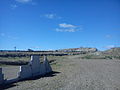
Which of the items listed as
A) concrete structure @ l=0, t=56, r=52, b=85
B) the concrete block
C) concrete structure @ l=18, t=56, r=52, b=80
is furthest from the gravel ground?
concrete structure @ l=18, t=56, r=52, b=80

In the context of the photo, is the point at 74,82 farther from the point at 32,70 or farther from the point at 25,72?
the point at 32,70

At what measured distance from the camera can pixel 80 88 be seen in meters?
12.8

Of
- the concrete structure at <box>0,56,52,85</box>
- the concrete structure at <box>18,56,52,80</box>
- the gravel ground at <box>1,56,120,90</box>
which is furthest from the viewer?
the concrete structure at <box>18,56,52,80</box>

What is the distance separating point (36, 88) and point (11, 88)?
1.48 metres

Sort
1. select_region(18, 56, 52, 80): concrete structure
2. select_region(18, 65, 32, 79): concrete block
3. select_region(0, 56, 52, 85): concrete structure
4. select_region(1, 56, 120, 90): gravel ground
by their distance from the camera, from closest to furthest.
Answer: select_region(1, 56, 120, 90): gravel ground, select_region(0, 56, 52, 85): concrete structure, select_region(18, 65, 32, 79): concrete block, select_region(18, 56, 52, 80): concrete structure

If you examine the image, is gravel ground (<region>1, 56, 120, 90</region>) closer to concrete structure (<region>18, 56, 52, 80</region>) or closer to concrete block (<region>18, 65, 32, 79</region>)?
concrete block (<region>18, 65, 32, 79</region>)

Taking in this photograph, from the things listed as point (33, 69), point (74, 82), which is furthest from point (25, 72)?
point (74, 82)

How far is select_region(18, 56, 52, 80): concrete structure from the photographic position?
16.4 metres

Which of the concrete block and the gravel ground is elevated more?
the concrete block

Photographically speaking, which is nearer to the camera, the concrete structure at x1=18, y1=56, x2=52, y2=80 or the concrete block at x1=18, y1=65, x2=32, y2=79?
the concrete block at x1=18, y1=65, x2=32, y2=79

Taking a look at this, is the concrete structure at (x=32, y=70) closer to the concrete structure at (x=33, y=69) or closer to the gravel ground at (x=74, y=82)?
the concrete structure at (x=33, y=69)

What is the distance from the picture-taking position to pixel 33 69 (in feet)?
61.3

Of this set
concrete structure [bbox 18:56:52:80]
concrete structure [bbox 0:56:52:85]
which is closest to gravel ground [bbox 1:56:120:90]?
concrete structure [bbox 0:56:52:85]

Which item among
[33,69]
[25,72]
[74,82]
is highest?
[33,69]
